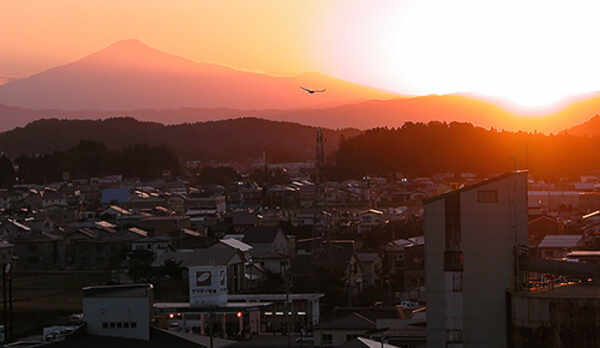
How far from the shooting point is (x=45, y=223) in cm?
3472

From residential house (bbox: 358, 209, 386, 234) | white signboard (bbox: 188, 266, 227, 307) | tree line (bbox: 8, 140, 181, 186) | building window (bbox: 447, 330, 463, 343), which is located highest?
tree line (bbox: 8, 140, 181, 186)

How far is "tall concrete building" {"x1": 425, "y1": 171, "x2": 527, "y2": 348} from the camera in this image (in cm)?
1194

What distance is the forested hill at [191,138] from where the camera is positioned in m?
113

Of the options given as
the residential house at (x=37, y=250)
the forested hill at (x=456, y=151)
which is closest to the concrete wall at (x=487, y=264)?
the residential house at (x=37, y=250)

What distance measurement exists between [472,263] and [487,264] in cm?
19

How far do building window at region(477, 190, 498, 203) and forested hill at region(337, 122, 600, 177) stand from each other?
5344 cm

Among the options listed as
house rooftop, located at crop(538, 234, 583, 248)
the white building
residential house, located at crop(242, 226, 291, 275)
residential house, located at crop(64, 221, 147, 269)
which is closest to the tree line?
residential house, located at crop(64, 221, 147, 269)

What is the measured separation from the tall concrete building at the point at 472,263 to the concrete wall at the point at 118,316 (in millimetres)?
4152

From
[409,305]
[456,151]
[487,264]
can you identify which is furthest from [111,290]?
[456,151]

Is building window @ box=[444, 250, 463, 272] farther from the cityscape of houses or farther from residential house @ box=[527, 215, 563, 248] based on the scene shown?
residential house @ box=[527, 215, 563, 248]

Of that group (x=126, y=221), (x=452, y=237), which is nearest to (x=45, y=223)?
(x=126, y=221)

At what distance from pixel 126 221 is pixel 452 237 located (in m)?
26.0

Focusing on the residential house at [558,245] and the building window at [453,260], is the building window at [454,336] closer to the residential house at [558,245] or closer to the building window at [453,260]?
the building window at [453,260]

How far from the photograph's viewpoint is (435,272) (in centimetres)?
1210
